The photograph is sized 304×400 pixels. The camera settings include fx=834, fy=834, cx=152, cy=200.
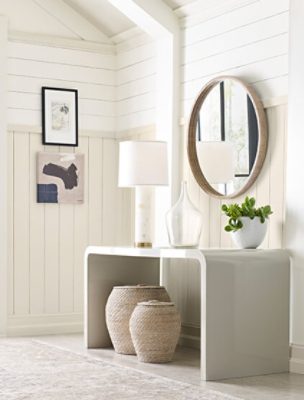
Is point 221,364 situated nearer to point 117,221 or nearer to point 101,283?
point 101,283

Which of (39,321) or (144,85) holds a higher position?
(144,85)

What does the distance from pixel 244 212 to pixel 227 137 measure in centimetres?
65

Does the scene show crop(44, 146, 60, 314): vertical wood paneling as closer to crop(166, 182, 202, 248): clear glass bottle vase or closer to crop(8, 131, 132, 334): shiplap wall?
crop(8, 131, 132, 334): shiplap wall

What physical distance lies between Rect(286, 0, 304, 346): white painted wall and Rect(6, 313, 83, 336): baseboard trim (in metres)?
2.19

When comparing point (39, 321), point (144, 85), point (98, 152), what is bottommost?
point (39, 321)

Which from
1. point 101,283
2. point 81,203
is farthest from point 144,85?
point 101,283

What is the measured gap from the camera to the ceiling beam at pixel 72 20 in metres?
6.27

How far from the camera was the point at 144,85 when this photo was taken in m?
6.16

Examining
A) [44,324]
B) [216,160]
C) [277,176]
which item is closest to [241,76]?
[216,160]

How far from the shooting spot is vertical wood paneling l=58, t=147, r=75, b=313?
6273 mm

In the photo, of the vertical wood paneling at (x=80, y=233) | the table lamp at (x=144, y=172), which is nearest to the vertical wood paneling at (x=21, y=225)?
the vertical wood paneling at (x=80, y=233)

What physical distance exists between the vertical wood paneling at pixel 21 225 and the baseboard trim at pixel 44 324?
0.07 m

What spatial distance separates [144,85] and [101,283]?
1570mm

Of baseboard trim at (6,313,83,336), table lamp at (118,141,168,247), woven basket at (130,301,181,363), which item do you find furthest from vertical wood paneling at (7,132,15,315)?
woven basket at (130,301,181,363)
